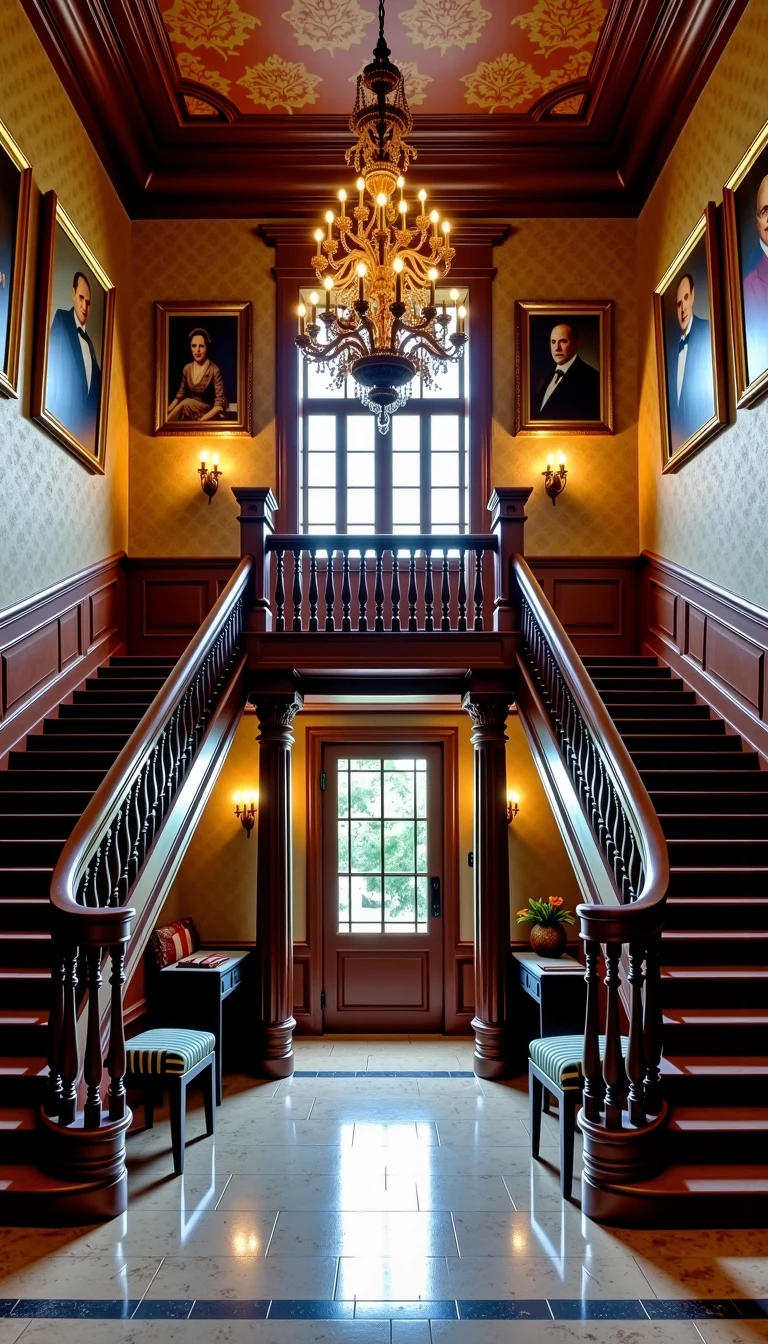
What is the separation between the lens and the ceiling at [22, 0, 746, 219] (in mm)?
7062

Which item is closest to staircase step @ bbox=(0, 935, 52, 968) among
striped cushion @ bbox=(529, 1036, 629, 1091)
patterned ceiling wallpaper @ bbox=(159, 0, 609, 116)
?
striped cushion @ bbox=(529, 1036, 629, 1091)

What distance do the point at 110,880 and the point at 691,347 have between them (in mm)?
5385

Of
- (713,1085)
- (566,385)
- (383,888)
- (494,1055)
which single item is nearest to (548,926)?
(494,1055)

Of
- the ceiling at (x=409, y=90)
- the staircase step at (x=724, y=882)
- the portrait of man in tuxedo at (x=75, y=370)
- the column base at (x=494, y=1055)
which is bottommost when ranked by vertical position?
the column base at (x=494, y=1055)

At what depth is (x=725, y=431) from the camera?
21.4 ft

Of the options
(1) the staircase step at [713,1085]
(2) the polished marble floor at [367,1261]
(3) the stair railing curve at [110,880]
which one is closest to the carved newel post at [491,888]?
(2) the polished marble floor at [367,1261]

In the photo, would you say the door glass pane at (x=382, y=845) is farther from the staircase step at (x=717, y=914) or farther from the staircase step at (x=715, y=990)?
the staircase step at (x=715, y=990)

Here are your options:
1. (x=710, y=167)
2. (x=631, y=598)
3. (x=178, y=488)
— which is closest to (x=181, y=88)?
(x=178, y=488)

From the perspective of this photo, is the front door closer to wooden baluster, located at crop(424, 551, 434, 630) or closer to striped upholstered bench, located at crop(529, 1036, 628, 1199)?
wooden baluster, located at crop(424, 551, 434, 630)

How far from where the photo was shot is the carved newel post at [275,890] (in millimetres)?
6664

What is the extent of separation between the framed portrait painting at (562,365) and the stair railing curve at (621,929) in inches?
166

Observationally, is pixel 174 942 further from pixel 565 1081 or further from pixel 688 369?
pixel 688 369

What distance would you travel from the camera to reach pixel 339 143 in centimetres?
841

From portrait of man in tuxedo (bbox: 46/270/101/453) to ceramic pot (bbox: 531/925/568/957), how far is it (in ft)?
15.9
